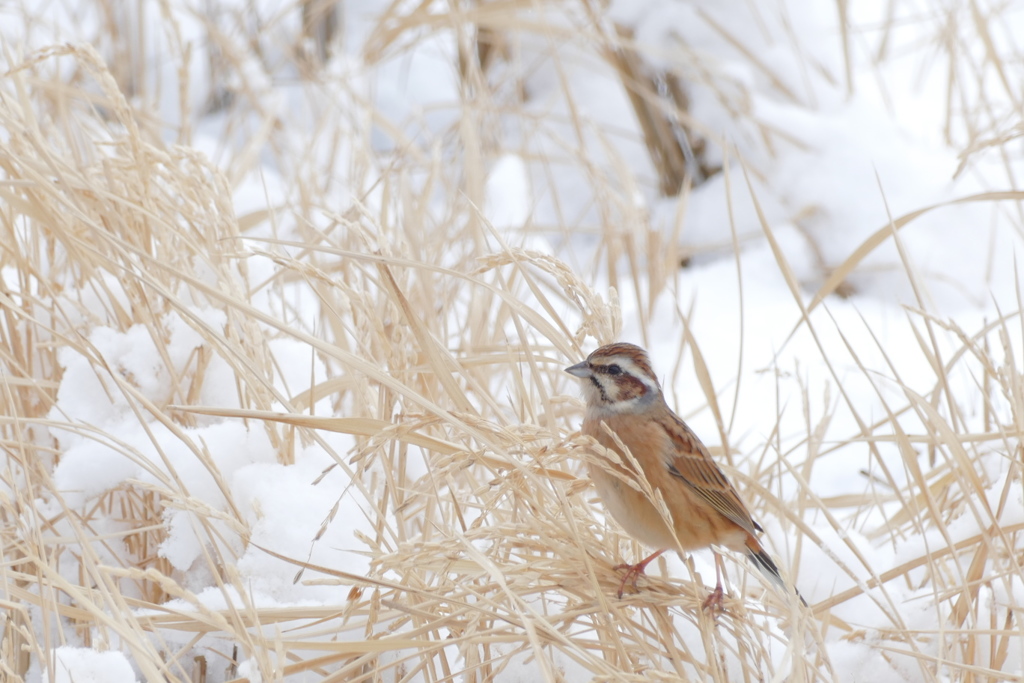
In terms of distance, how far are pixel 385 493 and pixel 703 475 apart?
30.6 inches

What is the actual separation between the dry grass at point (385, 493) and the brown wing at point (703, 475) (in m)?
0.15

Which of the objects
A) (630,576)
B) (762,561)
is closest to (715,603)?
(630,576)

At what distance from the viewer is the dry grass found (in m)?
1.68

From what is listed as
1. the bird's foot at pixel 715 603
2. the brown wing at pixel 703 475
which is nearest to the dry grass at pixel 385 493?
the bird's foot at pixel 715 603

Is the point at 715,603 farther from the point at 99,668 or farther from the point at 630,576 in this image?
the point at 99,668

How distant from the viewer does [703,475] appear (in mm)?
2330

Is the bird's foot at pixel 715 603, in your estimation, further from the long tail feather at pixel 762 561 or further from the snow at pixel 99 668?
the snow at pixel 99 668

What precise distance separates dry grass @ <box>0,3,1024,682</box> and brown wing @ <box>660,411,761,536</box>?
15cm

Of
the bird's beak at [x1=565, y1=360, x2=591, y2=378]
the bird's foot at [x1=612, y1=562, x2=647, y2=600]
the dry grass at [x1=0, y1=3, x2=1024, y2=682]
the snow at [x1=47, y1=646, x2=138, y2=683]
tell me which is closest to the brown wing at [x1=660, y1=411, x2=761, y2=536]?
the dry grass at [x1=0, y1=3, x2=1024, y2=682]

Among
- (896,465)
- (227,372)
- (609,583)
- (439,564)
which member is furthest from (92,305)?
(896,465)

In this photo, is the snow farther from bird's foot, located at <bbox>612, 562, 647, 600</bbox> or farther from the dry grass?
bird's foot, located at <bbox>612, 562, 647, 600</bbox>

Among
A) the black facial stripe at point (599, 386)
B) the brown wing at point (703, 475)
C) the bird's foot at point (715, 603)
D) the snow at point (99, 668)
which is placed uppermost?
the black facial stripe at point (599, 386)

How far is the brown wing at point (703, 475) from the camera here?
2289mm

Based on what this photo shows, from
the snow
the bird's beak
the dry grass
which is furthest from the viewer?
the bird's beak
